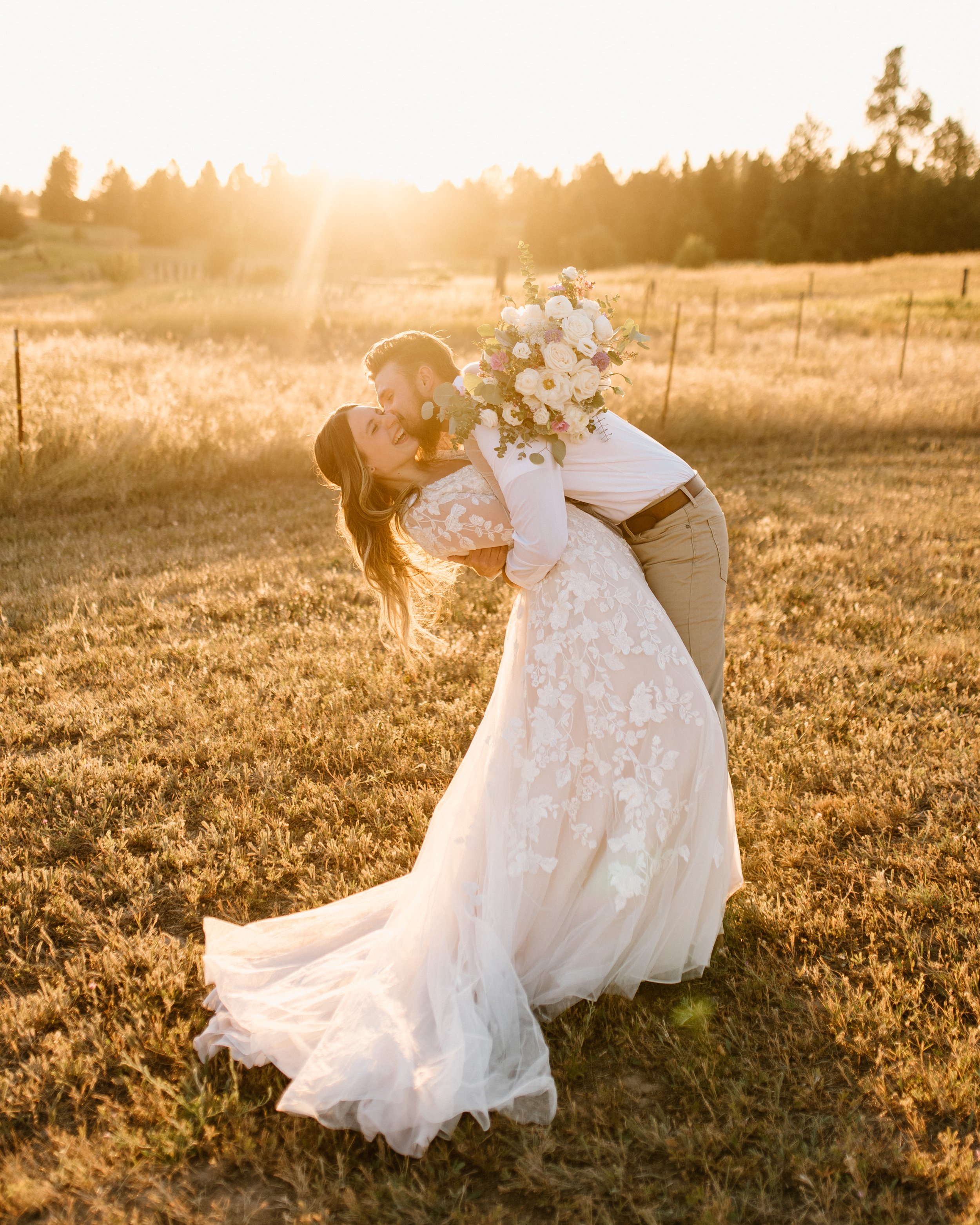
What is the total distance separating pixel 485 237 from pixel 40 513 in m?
73.6

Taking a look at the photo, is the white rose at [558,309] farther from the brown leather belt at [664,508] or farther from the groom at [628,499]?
the brown leather belt at [664,508]

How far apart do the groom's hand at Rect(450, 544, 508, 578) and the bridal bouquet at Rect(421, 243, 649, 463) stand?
0.39 m

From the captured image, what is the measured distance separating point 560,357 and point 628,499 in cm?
64

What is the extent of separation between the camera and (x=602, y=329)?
3074 millimetres

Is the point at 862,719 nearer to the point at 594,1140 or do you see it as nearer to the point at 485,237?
the point at 594,1140

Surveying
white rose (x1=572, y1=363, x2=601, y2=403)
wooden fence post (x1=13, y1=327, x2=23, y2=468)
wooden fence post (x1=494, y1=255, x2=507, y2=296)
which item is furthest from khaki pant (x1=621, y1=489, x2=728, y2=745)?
wooden fence post (x1=494, y1=255, x2=507, y2=296)

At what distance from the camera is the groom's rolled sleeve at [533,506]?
296cm

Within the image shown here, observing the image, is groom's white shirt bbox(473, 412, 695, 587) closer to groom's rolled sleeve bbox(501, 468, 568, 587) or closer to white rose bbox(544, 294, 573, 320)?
groom's rolled sleeve bbox(501, 468, 568, 587)

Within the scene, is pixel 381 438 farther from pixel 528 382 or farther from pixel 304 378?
pixel 304 378

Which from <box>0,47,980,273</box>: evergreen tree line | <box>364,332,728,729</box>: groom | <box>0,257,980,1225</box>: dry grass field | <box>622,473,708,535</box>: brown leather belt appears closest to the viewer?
<box>0,257,980,1225</box>: dry grass field

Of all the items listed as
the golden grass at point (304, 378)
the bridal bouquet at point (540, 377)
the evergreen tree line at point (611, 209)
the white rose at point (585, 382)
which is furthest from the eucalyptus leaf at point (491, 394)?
the evergreen tree line at point (611, 209)

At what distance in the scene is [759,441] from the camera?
47.5ft

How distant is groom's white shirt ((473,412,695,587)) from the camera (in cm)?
297

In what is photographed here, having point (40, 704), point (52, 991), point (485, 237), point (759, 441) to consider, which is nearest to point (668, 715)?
point (52, 991)
